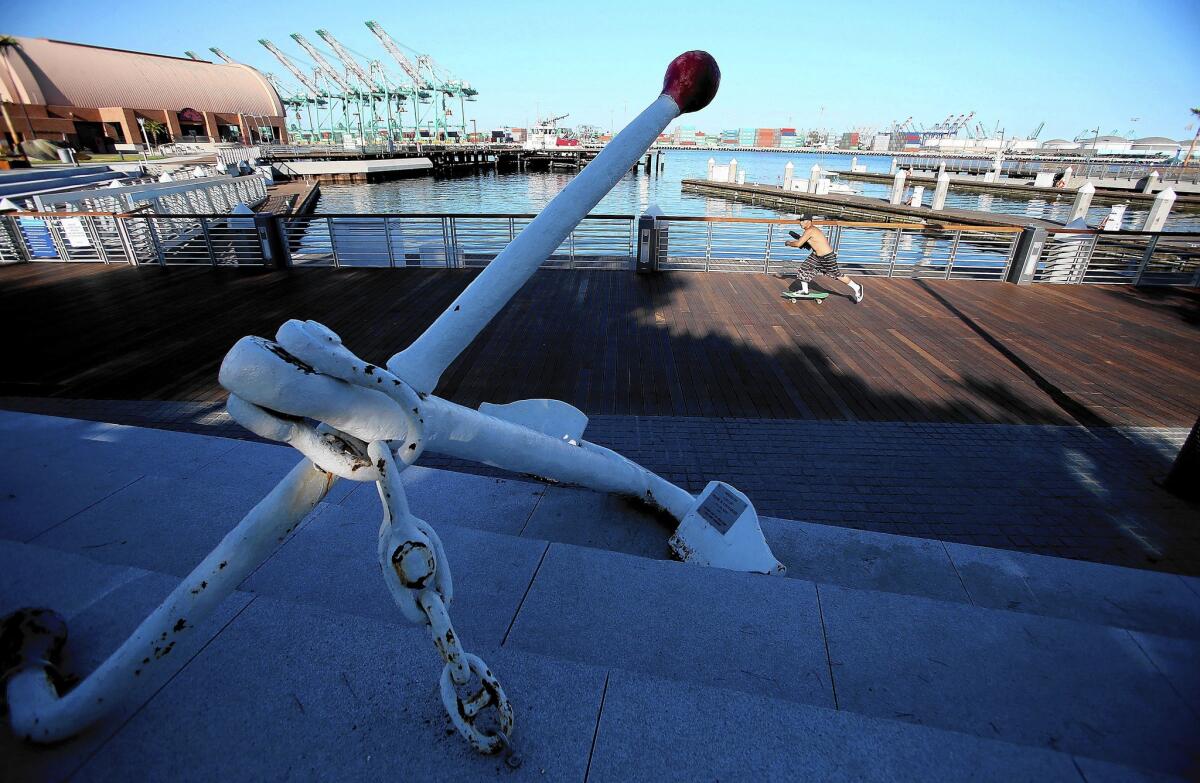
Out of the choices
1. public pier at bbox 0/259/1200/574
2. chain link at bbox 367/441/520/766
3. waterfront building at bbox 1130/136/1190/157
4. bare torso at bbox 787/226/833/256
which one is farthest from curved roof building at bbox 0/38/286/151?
waterfront building at bbox 1130/136/1190/157

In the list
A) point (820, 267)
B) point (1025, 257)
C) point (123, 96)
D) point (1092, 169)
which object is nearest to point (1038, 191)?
point (1092, 169)

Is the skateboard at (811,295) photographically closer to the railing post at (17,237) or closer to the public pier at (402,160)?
the railing post at (17,237)

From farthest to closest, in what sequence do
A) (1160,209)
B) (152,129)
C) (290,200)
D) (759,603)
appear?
(152,129) → (290,200) → (1160,209) → (759,603)

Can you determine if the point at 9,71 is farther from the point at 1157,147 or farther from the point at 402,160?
the point at 1157,147

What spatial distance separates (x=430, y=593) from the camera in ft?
4.66

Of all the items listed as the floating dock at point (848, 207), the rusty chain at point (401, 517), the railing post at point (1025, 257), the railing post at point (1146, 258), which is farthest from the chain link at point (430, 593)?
the floating dock at point (848, 207)

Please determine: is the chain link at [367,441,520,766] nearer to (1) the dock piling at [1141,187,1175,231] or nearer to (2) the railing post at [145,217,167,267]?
(2) the railing post at [145,217,167,267]

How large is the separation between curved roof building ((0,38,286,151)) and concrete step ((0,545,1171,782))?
236 feet

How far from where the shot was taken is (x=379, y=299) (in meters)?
9.27

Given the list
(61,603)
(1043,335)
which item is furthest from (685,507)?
(1043,335)

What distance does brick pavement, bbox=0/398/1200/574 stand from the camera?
12.7 ft

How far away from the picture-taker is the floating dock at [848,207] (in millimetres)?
24141

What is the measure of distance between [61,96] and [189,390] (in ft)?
279

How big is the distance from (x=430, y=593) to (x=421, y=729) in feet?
1.99
